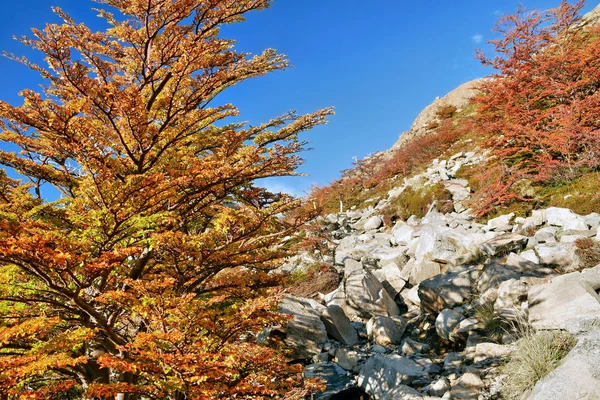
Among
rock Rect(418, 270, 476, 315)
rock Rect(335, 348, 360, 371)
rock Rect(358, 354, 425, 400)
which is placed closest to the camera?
rock Rect(358, 354, 425, 400)

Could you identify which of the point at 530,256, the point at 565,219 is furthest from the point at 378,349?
the point at 565,219

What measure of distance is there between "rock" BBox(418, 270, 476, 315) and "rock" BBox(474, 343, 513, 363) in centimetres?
267

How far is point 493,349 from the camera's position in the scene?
22.5ft

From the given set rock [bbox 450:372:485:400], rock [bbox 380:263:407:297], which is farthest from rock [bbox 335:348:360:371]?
rock [bbox 380:263:407:297]

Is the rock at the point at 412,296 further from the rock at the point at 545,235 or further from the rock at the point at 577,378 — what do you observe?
the rock at the point at 577,378

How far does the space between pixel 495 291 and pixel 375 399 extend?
4.21 meters

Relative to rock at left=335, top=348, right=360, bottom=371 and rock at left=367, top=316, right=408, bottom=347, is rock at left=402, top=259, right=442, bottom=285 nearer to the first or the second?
rock at left=367, top=316, right=408, bottom=347

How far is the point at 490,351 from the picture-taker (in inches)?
270

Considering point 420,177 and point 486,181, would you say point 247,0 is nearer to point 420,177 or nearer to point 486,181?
point 486,181

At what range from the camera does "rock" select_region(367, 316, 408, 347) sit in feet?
31.3

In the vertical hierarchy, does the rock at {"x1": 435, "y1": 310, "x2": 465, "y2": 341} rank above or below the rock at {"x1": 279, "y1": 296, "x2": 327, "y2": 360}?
below

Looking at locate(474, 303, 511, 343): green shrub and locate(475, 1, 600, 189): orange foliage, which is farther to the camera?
locate(475, 1, 600, 189): orange foliage

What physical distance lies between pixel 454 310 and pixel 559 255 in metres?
3.06

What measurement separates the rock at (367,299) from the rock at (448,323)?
8.89 ft
